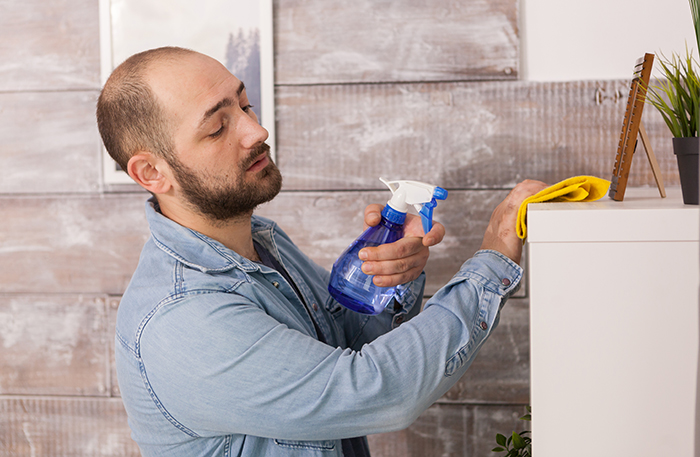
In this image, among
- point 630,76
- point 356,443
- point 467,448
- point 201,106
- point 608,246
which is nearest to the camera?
point 608,246

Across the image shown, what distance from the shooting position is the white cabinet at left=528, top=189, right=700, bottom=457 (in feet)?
1.89

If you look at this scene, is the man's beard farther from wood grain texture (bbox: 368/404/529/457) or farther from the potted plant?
wood grain texture (bbox: 368/404/529/457)

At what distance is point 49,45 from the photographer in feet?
4.10

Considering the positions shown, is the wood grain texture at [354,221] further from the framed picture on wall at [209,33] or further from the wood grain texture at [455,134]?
the framed picture on wall at [209,33]

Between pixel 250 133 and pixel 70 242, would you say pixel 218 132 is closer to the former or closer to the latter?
pixel 250 133

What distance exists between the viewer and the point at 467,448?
123cm

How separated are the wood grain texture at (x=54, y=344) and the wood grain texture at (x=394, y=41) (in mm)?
694

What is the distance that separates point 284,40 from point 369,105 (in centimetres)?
22

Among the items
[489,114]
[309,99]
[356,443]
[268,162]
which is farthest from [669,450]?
[309,99]

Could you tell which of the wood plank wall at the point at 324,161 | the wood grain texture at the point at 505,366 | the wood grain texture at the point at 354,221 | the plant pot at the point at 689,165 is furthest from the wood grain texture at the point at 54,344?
the plant pot at the point at 689,165

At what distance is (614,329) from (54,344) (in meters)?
1.20

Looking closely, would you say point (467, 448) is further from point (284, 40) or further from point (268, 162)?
point (284, 40)

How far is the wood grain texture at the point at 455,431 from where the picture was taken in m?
1.22

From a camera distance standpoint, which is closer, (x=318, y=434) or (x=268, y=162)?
(x=318, y=434)
